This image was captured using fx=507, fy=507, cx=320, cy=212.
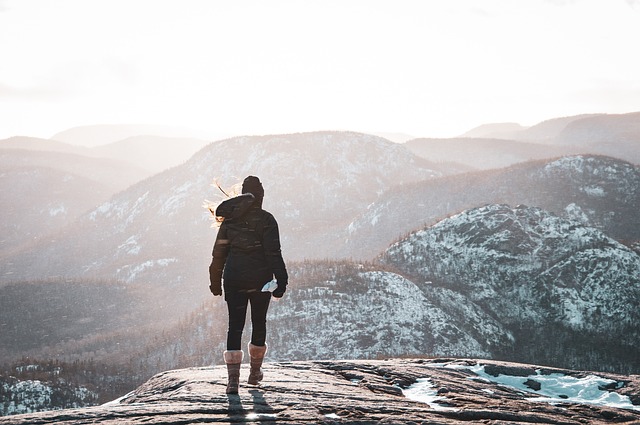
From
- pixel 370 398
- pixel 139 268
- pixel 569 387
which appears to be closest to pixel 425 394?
pixel 370 398

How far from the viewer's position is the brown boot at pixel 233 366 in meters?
9.97

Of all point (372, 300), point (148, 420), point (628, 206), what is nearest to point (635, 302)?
point (372, 300)

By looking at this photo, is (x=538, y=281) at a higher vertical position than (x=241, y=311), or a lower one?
lower

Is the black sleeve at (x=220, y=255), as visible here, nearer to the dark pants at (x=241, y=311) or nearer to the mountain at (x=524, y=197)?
the dark pants at (x=241, y=311)

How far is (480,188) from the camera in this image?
15950 cm

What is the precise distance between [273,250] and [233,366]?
96.3 inches

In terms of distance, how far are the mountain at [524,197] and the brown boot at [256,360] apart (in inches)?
4757

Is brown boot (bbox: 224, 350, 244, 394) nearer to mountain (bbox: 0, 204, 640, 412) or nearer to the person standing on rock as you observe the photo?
the person standing on rock

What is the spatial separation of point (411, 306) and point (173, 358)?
1495 inches

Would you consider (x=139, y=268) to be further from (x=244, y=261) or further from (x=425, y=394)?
(x=244, y=261)

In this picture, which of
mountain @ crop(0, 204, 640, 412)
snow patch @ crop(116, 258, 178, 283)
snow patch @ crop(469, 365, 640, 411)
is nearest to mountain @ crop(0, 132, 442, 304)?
snow patch @ crop(116, 258, 178, 283)

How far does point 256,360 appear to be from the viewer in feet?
35.1

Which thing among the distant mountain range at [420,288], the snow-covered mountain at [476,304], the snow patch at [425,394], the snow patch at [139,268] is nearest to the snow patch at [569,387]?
the snow patch at [425,394]

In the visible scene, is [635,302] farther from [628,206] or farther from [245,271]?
[245,271]
